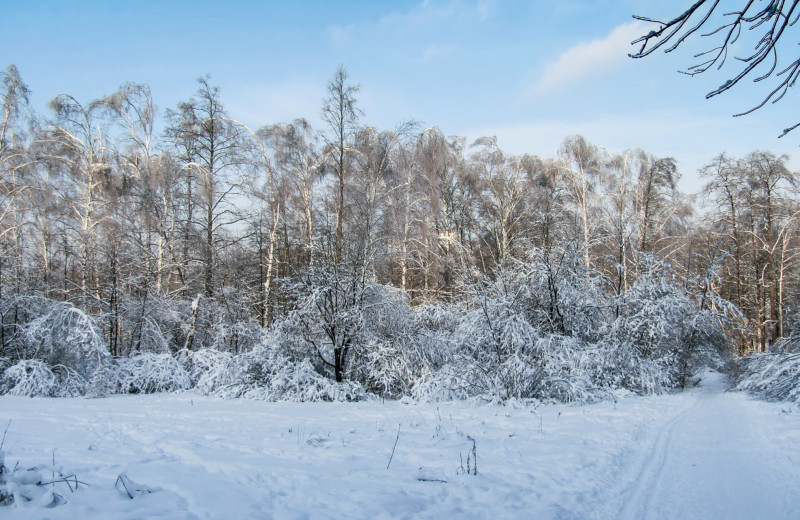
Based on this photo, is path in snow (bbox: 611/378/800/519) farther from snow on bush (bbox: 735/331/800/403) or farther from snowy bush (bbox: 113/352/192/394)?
snowy bush (bbox: 113/352/192/394)

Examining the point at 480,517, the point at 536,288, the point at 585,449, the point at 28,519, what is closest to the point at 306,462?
the point at 480,517

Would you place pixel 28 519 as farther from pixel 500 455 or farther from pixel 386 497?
pixel 500 455

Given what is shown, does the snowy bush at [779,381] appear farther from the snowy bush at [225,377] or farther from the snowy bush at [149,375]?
the snowy bush at [149,375]

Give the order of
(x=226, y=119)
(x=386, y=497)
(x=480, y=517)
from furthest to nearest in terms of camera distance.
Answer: (x=226, y=119)
(x=386, y=497)
(x=480, y=517)

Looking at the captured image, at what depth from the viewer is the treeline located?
1202 cm

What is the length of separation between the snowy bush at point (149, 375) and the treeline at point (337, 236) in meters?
1.26

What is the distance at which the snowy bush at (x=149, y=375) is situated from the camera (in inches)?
467

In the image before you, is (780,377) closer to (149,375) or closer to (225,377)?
(225,377)

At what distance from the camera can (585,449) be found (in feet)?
17.1

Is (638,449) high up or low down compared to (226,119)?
down

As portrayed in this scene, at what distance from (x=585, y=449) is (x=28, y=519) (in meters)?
5.11

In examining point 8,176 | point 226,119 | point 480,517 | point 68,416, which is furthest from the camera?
point 226,119

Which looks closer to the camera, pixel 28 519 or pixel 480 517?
pixel 28 519

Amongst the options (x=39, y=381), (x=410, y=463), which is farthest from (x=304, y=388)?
(x=410, y=463)
